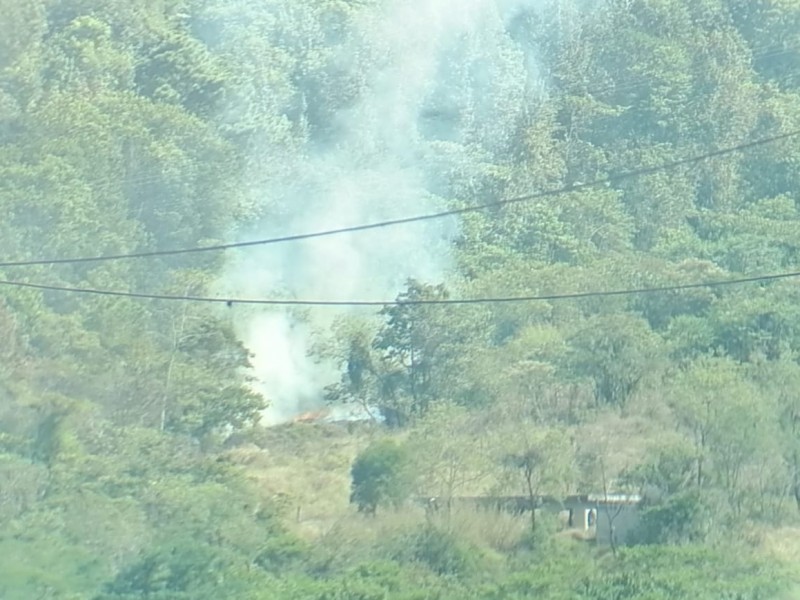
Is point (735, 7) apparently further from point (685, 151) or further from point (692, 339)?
point (692, 339)

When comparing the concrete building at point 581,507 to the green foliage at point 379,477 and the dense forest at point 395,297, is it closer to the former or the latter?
the dense forest at point 395,297

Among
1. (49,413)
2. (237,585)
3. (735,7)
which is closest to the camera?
(237,585)

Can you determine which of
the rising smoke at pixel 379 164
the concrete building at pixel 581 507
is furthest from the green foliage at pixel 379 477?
the rising smoke at pixel 379 164

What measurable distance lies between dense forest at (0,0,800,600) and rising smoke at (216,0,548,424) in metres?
0.05

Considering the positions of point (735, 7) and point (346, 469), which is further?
point (735, 7)

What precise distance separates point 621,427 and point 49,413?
6311 mm

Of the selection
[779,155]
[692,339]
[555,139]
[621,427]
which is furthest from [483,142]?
[621,427]

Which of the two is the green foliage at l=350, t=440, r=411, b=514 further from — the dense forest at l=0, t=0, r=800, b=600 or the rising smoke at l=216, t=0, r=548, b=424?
the rising smoke at l=216, t=0, r=548, b=424

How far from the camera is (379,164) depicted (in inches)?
825

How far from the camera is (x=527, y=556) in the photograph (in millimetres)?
13273

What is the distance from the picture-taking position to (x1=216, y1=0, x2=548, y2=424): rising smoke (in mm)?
18094

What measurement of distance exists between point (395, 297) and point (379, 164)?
3582mm

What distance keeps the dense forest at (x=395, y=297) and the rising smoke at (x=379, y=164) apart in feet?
0.16

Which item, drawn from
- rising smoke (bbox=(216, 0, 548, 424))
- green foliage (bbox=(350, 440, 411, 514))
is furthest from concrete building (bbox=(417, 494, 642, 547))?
rising smoke (bbox=(216, 0, 548, 424))
